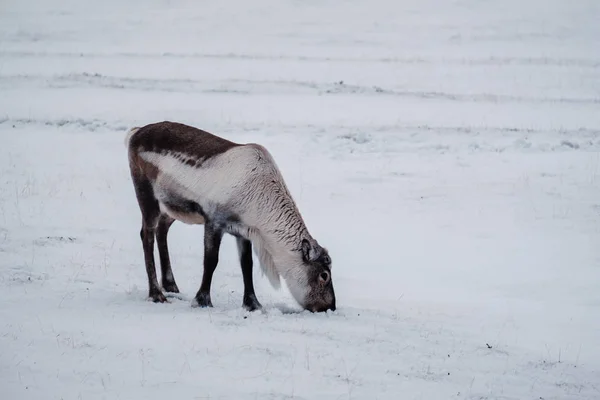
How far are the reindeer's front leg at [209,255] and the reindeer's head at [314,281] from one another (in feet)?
2.83

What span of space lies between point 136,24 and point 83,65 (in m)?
9.73

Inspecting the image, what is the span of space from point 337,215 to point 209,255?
18.9 feet

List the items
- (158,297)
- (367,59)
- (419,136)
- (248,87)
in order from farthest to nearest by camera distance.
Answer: (367,59) → (248,87) → (419,136) → (158,297)

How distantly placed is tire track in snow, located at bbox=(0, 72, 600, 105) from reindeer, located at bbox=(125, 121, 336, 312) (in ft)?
51.1

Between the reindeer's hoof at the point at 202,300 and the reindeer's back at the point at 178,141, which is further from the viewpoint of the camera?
the reindeer's back at the point at 178,141

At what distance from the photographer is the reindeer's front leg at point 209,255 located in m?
8.07

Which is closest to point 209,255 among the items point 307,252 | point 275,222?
point 275,222

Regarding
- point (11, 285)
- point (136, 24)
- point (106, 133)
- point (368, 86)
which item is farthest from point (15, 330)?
point (136, 24)

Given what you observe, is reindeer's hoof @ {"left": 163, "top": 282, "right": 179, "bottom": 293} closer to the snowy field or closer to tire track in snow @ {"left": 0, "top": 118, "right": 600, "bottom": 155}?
the snowy field

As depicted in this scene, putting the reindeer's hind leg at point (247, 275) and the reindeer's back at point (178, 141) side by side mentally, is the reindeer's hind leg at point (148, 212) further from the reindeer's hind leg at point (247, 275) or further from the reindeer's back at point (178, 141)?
the reindeer's hind leg at point (247, 275)

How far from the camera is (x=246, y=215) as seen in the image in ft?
26.4

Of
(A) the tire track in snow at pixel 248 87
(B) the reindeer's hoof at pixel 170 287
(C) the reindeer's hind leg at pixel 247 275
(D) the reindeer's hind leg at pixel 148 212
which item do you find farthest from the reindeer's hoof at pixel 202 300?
(A) the tire track in snow at pixel 248 87

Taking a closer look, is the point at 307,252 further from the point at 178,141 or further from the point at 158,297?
the point at 178,141

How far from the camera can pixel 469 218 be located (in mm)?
13516
